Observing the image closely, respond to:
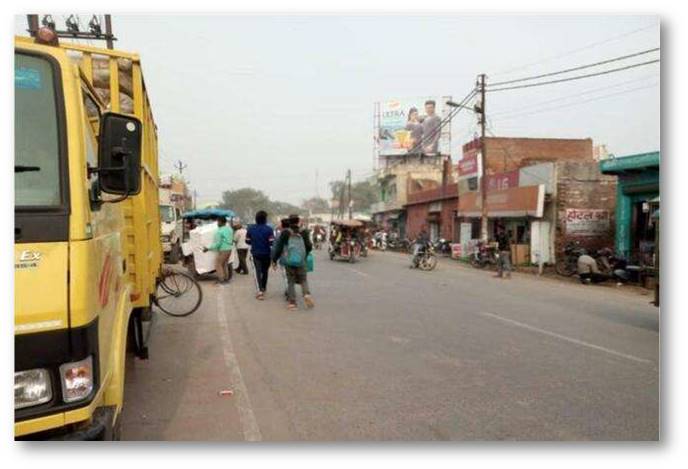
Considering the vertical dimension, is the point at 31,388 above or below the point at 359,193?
below

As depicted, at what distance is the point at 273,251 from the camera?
394 inches

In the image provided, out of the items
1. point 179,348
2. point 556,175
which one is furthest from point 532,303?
point 556,175

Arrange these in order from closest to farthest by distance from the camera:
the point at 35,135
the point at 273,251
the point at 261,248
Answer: the point at 35,135
the point at 273,251
the point at 261,248

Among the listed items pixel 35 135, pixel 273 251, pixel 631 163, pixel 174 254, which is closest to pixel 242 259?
pixel 174 254

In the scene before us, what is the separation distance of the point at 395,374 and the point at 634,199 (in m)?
16.6

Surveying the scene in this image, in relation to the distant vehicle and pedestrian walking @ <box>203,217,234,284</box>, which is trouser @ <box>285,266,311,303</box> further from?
the distant vehicle

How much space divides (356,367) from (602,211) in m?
19.9

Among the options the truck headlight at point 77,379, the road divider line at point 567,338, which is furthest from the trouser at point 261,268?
the truck headlight at point 77,379

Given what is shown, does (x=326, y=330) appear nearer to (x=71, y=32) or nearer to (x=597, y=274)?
(x=71, y=32)

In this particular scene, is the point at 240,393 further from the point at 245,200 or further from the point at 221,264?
the point at 245,200

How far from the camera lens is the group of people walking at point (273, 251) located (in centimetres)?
970

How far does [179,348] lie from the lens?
684 cm

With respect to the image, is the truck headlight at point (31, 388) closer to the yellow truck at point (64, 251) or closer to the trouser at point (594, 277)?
the yellow truck at point (64, 251)

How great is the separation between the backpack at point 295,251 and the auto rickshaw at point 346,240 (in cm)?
1297
